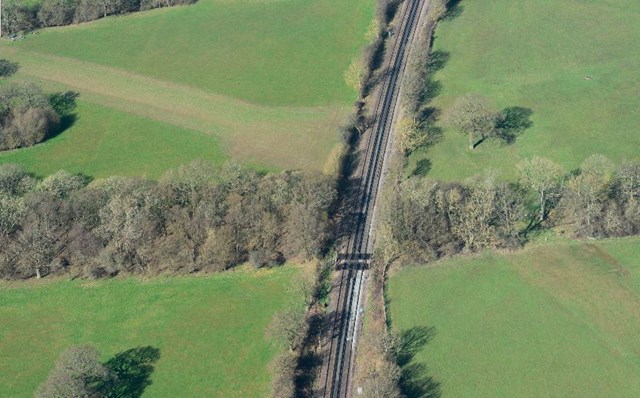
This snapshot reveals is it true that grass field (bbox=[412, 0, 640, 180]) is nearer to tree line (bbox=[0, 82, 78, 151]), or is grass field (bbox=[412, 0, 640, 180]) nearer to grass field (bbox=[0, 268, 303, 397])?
grass field (bbox=[0, 268, 303, 397])

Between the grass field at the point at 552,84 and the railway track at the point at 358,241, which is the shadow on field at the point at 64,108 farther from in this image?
the grass field at the point at 552,84

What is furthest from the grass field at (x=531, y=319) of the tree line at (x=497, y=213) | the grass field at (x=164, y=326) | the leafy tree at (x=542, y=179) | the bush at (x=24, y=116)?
the bush at (x=24, y=116)

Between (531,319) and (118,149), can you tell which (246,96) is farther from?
(531,319)

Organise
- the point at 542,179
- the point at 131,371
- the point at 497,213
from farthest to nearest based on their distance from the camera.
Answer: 1. the point at 542,179
2. the point at 497,213
3. the point at 131,371

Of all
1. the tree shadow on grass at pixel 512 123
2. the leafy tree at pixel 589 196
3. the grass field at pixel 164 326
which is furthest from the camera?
the tree shadow on grass at pixel 512 123

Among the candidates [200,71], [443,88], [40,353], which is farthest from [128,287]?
[443,88]

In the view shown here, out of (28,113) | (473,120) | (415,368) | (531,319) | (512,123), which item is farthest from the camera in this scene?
(28,113)

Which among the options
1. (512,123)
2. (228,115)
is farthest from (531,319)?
(228,115)
